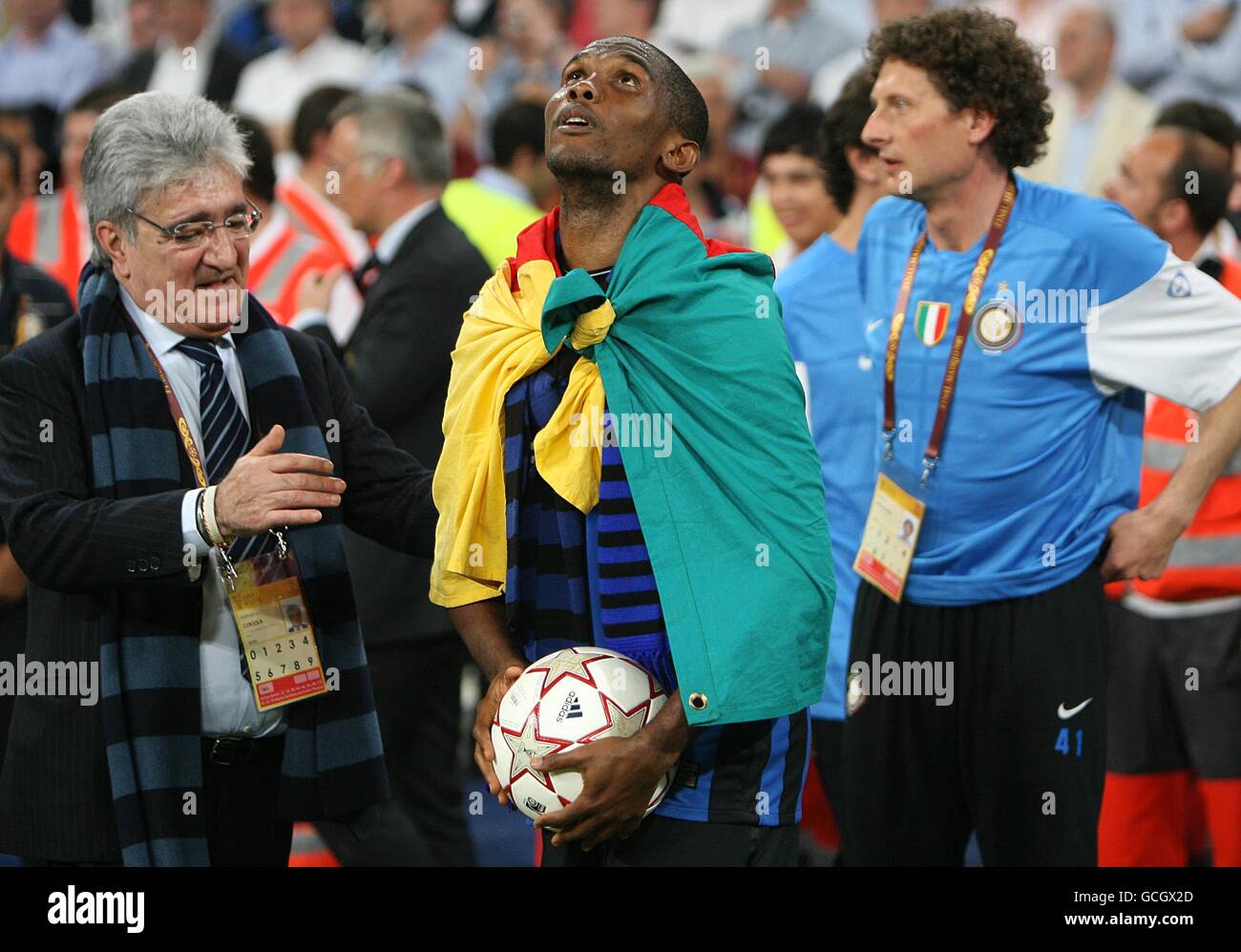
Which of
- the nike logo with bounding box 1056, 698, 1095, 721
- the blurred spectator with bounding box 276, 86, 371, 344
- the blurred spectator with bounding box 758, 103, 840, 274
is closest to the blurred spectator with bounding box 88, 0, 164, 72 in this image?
the blurred spectator with bounding box 276, 86, 371, 344

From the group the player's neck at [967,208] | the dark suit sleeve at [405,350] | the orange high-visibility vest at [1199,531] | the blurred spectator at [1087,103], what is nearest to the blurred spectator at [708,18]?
the blurred spectator at [1087,103]

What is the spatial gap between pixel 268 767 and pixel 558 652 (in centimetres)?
87

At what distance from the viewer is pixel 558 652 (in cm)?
318

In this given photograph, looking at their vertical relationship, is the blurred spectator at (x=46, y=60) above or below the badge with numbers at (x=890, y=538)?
above

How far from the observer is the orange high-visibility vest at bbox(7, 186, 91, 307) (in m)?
9.32

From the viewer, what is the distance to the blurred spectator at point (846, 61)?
9.66 meters

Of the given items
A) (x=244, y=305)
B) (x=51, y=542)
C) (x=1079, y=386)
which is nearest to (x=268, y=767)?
(x=51, y=542)

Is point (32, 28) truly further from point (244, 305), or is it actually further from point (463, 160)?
point (244, 305)

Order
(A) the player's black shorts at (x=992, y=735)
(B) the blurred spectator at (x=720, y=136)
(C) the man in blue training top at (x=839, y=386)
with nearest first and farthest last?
(A) the player's black shorts at (x=992, y=735) < (C) the man in blue training top at (x=839, y=386) < (B) the blurred spectator at (x=720, y=136)

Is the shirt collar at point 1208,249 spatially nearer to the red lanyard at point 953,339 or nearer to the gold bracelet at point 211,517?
the red lanyard at point 953,339

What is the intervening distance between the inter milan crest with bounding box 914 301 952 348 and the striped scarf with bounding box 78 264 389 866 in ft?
5.46

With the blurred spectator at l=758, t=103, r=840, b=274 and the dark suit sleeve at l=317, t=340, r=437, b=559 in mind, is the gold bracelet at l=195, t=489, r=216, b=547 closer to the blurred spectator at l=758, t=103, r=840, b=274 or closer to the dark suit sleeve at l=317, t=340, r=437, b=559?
the dark suit sleeve at l=317, t=340, r=437, b=559

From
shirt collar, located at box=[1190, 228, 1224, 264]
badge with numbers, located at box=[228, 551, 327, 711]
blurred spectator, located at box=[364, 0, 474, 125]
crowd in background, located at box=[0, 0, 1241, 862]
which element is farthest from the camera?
blurred spectator, located at box=[364, 0, 474, 125]

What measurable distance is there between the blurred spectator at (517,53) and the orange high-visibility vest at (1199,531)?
567 cm
